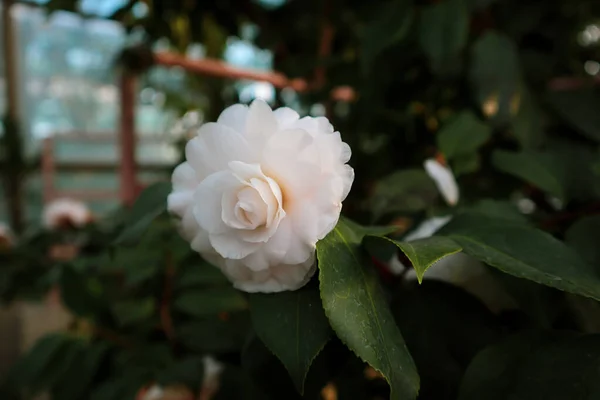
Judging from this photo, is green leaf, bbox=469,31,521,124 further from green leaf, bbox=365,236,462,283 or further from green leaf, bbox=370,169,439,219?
green leaf, bbox=365,236,462,283

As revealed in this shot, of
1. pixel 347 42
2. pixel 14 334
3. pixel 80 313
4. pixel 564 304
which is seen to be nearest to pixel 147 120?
pixel 14 334

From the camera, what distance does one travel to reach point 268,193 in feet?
0.75

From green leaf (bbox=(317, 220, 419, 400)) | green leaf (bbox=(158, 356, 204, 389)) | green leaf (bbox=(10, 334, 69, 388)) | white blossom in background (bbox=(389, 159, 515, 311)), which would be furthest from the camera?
green leaf (bbox=(10, 334, 69, 388))

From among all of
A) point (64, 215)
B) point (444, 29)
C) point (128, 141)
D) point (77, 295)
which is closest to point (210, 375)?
point (77, 295)

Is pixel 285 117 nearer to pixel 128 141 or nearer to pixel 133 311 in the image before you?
pixel 133 311

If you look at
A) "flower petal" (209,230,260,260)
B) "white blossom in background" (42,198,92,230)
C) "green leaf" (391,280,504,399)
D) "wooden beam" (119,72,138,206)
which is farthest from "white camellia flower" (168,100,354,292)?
"white blossom in background" (42,198,92,230)

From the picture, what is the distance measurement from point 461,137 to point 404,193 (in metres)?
0.08

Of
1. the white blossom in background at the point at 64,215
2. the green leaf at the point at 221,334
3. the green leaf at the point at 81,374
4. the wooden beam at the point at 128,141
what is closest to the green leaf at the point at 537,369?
the green leaf at the point at 221,334

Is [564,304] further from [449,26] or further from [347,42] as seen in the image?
[347,42]

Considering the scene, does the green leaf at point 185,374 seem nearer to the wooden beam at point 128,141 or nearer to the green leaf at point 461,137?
the green leaf at point 461,137

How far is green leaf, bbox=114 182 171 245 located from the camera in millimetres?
290

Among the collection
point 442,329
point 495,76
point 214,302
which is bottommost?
point 214,302

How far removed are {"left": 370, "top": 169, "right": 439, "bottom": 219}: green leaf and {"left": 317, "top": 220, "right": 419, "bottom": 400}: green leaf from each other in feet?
0.59

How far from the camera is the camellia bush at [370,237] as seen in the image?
23 centimetres
